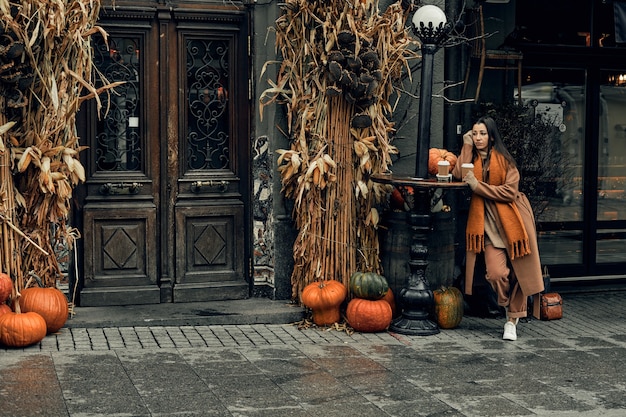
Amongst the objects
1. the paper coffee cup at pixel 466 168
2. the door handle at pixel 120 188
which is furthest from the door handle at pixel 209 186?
the paper coffee cup at pixel 466 168

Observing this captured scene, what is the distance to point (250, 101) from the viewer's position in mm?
10219

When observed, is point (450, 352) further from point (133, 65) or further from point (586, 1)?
point (586, 1)

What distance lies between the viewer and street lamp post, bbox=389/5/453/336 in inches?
365

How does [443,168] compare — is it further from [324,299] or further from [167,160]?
[167,160]

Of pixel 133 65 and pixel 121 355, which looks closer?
pixel 121 355

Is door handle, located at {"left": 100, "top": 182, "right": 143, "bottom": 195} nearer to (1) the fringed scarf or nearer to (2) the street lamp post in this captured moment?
(2) the street lamp post

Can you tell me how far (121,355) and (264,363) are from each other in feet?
3.83

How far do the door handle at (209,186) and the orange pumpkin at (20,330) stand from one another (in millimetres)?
2306

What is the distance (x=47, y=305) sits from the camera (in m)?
8.74

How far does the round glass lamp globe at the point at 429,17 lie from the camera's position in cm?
923

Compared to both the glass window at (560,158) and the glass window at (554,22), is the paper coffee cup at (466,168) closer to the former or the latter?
the glass window at (560,158)

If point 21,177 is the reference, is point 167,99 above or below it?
above

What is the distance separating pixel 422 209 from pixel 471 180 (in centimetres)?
56

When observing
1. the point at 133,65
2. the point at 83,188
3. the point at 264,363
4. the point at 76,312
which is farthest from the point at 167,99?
the point at 264,363
